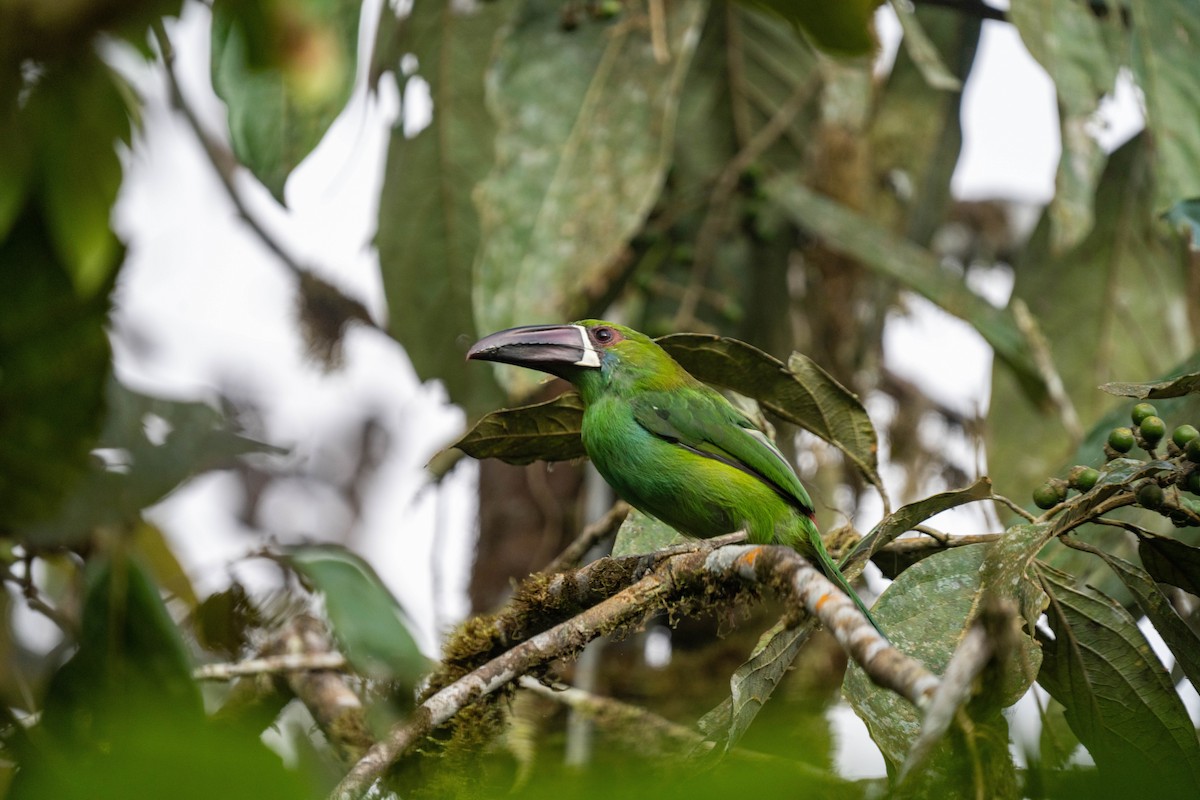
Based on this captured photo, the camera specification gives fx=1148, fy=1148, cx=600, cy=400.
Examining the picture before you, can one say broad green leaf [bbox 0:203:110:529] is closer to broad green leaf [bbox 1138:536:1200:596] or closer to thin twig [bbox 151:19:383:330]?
thin twig [bbox 151:19:383:330]

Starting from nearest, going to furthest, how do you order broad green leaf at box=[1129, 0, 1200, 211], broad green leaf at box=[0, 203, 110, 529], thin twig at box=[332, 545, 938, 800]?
thin twig at box=[332, 545, 938, 800] → broad green leaf at box=[1129, 0, 1200, 211] → broad green leaf at box=[0, 203, 110, 529]

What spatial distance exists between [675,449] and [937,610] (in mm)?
1035

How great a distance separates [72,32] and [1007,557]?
1885mm

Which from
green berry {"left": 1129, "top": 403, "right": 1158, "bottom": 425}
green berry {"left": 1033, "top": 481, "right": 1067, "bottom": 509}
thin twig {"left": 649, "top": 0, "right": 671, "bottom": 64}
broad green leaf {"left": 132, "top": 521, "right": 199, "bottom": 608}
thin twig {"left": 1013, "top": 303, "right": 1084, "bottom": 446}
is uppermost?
thin twig {"left": 649, "top": 0, "right": 671, "bottom": 64}

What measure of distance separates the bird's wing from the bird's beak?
0.83ft

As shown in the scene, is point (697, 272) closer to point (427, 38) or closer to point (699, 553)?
point (427, 38)

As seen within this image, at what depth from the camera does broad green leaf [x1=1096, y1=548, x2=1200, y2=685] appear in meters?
2.39

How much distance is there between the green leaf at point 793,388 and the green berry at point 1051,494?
385mm

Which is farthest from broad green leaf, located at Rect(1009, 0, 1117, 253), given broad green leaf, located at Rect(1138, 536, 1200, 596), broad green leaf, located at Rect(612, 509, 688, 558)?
broad green leaf, located at Rect(612, 509, 688, 558)

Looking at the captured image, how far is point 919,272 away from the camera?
4.73 metres

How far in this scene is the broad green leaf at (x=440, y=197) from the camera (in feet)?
16.4

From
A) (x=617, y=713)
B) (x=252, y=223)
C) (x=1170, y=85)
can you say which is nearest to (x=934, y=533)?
(x=617, y=713)

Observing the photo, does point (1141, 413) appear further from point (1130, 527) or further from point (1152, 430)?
point (1130, 527)

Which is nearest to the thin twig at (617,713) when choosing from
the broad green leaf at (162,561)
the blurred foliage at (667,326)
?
the blurred foliage at (667,326)
